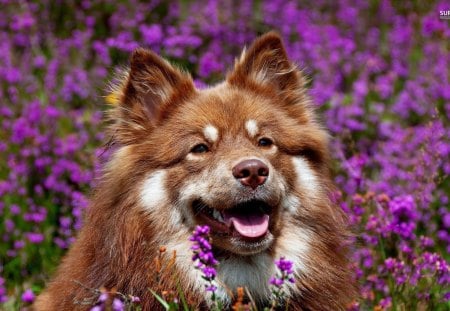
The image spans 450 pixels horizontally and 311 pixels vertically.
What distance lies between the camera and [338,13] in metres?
11.1

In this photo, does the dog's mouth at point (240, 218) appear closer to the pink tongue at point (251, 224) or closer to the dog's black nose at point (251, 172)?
the pink tongue at point (251, 224)

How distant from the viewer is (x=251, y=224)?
14.2ft

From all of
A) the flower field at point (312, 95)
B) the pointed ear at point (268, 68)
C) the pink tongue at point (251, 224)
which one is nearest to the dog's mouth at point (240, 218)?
the pink tongue at point (251, 224)

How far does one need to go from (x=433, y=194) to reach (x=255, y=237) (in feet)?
10.2

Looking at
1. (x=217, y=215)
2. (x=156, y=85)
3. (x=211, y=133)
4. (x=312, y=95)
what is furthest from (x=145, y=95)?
(x=312, y=95)

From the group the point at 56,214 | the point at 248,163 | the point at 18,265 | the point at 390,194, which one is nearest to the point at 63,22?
the point at 56,214

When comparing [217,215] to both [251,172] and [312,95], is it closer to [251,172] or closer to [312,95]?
[251,172]

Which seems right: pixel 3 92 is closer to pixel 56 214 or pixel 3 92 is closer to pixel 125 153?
pixel 56 214

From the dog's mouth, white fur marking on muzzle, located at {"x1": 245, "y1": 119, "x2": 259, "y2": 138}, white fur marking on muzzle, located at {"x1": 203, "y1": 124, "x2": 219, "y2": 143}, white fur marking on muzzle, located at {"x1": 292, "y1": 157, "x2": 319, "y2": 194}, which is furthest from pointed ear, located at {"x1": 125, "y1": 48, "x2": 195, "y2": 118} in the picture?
white fur marking on muzzle, located at {"x1": 292, "y1": 157, "x2": 319, "y2": 194}

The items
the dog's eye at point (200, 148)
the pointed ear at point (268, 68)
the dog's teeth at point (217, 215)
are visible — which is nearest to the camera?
the dog's teeth at point (217, 215)

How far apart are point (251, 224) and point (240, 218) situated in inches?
3.0

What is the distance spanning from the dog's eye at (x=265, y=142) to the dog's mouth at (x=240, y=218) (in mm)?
431

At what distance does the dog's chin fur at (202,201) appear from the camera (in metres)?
4.31

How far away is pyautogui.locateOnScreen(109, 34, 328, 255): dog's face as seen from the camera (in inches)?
169
